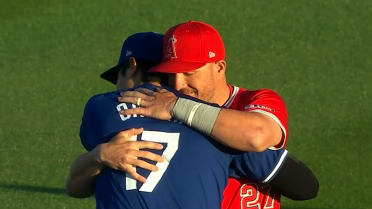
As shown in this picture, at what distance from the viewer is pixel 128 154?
5.18 m

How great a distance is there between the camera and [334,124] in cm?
1052

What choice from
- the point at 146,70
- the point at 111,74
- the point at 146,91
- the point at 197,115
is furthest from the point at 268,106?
the point at 111,74

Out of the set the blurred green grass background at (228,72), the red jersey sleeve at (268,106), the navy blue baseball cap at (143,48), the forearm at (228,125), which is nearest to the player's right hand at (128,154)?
the forearm at (228,125)

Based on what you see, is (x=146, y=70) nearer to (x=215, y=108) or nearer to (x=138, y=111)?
(x=138, y=111)

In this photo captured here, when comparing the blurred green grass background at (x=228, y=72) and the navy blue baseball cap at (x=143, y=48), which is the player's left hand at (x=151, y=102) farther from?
the blurred green grass background at (x=228, y=72)

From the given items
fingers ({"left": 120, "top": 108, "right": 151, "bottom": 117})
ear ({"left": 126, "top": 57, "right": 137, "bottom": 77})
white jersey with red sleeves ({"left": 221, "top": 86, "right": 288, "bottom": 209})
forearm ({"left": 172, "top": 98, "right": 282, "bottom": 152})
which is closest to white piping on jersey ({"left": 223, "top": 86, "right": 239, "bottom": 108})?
white jersey with red sleeves ({"left": 221, "top": 86, "right": 288, "bottom": 209})

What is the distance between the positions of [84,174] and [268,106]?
1100mm

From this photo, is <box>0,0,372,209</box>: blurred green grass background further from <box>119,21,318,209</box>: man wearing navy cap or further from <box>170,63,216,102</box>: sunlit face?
<box>170,63,216,102</box>: sunlit face

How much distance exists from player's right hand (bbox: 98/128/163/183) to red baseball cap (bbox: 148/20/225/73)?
569 mm

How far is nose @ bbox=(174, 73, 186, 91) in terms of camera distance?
572cm

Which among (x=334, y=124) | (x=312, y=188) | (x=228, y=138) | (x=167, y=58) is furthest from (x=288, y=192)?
(x=334, y=124)

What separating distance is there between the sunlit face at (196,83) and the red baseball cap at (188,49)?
50 millimetres

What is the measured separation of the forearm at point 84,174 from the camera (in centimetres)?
538

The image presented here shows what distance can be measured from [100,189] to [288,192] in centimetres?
108
